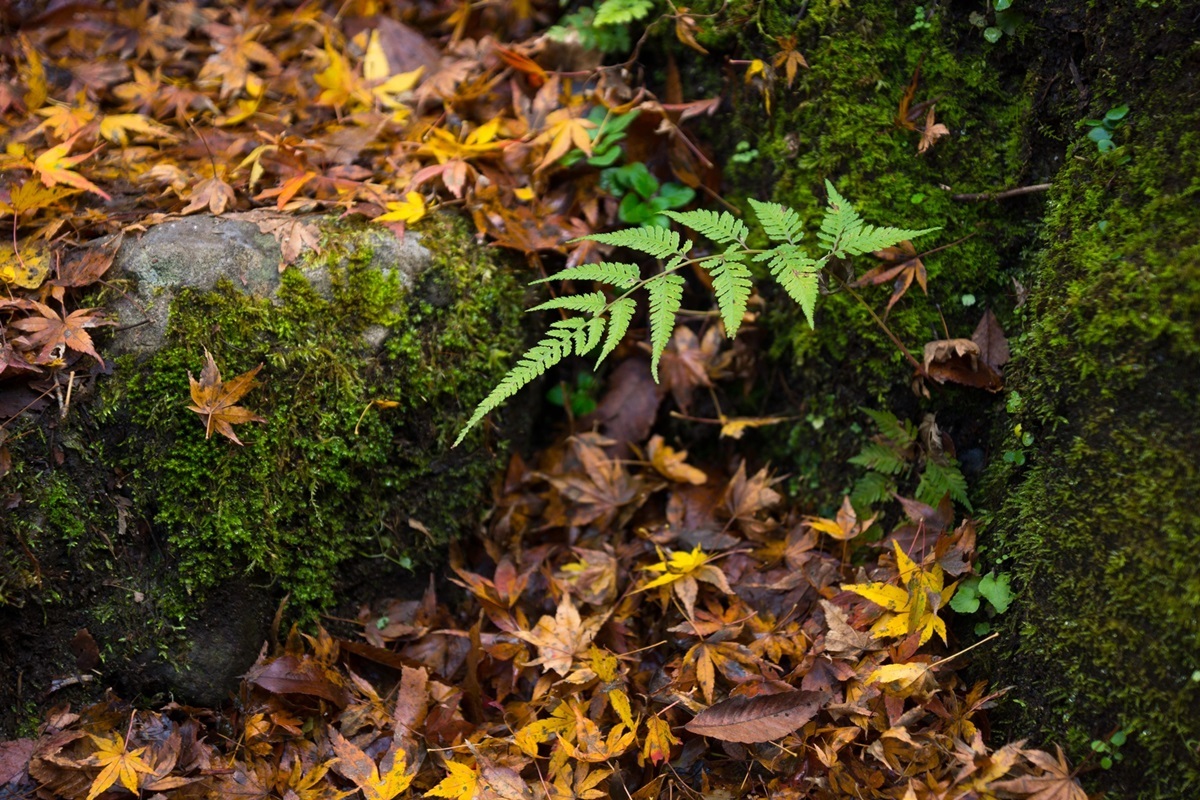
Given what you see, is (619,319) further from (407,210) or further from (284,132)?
(284,132)

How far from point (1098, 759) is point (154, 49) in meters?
4.41

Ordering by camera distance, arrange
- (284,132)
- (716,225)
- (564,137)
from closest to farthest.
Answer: (716,225) → (564,137) → (284,132)

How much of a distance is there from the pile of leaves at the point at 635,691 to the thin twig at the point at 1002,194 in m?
0.98

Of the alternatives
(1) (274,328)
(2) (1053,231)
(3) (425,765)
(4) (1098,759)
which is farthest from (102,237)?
(4) (1098,759)

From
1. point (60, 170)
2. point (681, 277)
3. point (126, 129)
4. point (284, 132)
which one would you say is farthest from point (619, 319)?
point (126, 129)

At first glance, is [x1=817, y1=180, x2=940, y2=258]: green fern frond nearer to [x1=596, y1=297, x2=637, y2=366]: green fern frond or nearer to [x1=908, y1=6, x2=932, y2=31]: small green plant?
[x1=596, y1=297, x2=637, y2=366]: green fern frond

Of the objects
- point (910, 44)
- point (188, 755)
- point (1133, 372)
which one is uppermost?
point (910, 44)

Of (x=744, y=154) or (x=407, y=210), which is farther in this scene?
(x=744, y=154)

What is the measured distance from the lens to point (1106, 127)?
2.20 m

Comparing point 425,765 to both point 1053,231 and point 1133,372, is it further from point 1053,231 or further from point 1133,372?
point 1053,231

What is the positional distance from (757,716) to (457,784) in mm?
850

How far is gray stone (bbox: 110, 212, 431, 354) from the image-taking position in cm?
255

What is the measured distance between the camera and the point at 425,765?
2.38 metres

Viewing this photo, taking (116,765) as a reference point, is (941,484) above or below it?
above
